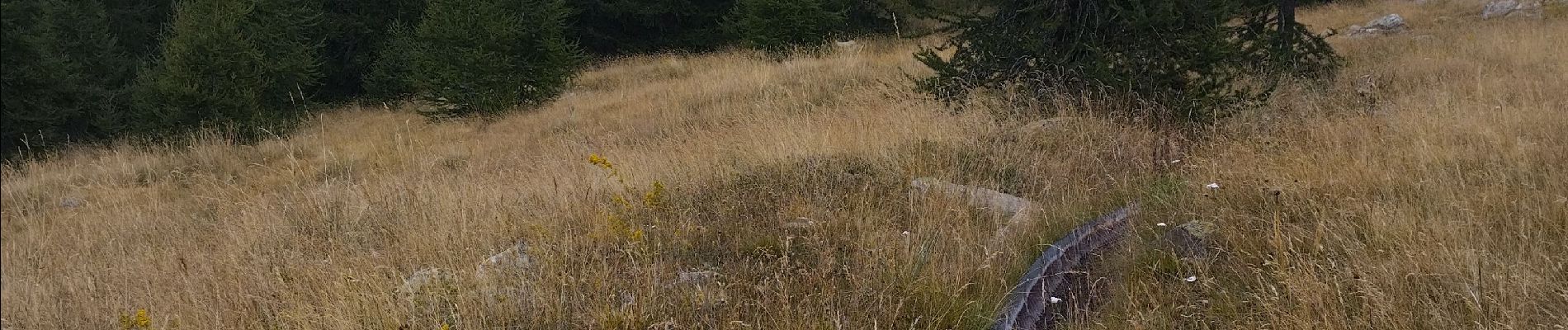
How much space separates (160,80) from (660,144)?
11.1 m

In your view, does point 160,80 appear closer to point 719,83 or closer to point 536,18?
point 536,18

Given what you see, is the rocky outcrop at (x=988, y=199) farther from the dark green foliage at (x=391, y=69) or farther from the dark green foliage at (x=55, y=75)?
the dark green foliage at (x=391, y=69)

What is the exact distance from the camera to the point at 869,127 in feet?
18.0

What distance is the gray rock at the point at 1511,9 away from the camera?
42.9 feet

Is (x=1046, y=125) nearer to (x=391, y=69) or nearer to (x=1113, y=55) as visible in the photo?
(x=1113, y=55)

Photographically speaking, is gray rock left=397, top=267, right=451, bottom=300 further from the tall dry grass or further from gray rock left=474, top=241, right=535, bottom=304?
the tall dry grass

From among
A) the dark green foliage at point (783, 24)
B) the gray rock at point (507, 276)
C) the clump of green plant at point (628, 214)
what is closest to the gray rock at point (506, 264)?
the gray rock at point (507, 276)

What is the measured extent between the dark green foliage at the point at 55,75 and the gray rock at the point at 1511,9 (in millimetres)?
21521

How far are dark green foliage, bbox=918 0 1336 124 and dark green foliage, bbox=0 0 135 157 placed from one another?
12831 millimetres

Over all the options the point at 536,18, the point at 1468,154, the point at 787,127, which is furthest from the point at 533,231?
the point at 536,18

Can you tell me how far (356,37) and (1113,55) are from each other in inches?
882

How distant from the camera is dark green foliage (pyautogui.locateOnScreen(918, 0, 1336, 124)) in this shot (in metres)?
5.52

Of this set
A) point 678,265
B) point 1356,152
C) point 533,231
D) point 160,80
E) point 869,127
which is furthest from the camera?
point 160,80

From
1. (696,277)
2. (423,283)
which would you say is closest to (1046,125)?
→ (696,277)
